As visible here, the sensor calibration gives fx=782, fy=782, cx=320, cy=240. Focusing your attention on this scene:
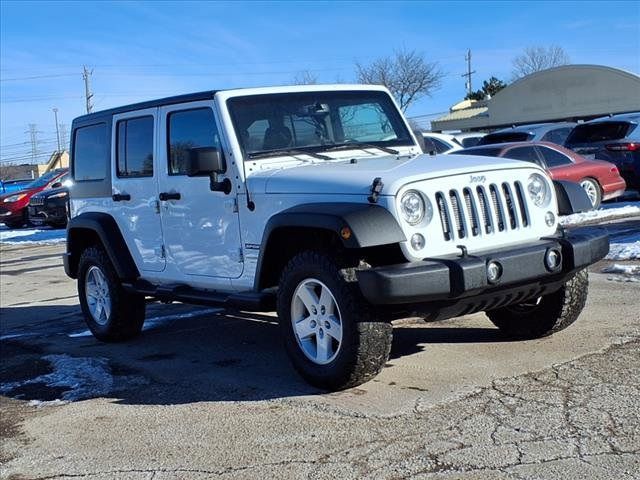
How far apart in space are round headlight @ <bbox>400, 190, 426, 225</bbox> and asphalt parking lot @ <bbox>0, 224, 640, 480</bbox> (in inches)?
42.2

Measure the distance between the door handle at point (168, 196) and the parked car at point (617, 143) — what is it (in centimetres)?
1112

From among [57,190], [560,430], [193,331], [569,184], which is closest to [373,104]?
[569,184]

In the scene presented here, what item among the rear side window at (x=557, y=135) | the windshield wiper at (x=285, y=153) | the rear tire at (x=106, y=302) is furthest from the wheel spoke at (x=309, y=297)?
the rear side window at (x=557, y=135)

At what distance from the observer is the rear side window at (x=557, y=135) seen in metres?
16.9

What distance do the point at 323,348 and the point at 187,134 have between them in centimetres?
220

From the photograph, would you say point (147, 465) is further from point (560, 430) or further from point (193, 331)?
point (193, 331)

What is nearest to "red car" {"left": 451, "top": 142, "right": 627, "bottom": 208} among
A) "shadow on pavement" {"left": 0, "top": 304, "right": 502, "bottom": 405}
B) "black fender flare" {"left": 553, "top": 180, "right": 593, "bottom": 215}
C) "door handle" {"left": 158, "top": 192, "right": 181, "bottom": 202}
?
"shadow on pavement" {"left": 0, "top": 304, "right": 502, "bottom": 405}

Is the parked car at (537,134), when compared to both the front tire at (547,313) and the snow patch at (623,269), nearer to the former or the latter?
the snow patch at (623,269)

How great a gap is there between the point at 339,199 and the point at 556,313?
198 centimetres

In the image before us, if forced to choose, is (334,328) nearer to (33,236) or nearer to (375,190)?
(375,190)

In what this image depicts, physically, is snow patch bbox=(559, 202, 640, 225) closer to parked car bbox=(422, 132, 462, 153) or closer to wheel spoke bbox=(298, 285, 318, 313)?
parked car bbox=(422, 132, 462, 153)

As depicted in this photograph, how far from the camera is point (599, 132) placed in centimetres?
1570

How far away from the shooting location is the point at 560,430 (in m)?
3.97

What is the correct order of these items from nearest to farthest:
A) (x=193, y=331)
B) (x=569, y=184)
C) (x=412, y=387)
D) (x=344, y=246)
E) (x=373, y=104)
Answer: (x=344, y=246)
(x=412, y=387)
(x=569, y=184)
(x=373, y=104)
(x=193, y=331)
